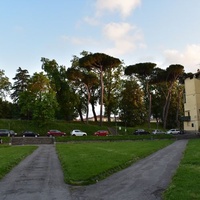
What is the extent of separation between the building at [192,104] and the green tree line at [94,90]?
14.6 ft

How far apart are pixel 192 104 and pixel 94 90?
26.4 meters

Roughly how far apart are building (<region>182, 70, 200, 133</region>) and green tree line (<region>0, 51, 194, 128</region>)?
445cm

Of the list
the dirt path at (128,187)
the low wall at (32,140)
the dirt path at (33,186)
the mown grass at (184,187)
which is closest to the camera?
the mown grass at (184,187)

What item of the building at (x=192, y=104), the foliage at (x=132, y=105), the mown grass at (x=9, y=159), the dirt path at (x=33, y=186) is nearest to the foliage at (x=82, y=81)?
the foliage at (x=132, y=105)

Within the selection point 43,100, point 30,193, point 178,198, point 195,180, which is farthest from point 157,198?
point 43,100

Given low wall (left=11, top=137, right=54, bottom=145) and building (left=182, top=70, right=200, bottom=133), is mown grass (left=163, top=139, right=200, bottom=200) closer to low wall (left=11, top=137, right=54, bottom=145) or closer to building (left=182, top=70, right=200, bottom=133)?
low wall (left=11, top=137, right=54, bottom=145)

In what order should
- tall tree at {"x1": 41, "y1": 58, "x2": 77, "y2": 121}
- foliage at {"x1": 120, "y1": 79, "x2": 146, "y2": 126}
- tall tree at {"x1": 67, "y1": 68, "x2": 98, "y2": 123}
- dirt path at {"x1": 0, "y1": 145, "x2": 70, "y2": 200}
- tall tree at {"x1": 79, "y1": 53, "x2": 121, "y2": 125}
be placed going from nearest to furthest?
dirt path at {"x1": 0, "y1": 145, "x2": 70, "y2": 200}, tall tree at {"x1": 79, "y1": 53, "x2": 121, "y2": 125}, tall tree at {"x1": 67, "y1": 68, "x2": 98, "y2": 123}, tall tree at {"x1": 41, "y1": 58, "x2": 77, "y2": 121}, foliage at {"x1": 120, "y1": 79, "x2": 146, "y2": 126}

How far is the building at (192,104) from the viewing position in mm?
61547

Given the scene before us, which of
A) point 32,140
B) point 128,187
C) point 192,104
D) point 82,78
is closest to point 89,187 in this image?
point 128,187

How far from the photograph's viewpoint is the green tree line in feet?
208

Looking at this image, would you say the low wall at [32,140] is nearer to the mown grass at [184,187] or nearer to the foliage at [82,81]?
the foliage at [82,81]

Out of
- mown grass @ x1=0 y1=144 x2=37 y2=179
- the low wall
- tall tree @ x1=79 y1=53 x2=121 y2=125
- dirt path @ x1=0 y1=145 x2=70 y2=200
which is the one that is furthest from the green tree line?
dirt path @ x1=0 y1=145 x2=70 y2=200

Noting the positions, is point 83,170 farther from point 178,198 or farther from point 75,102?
point 75,102

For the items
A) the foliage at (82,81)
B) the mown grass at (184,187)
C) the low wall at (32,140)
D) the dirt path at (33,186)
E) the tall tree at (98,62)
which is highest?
the tall tree at (98,62)
